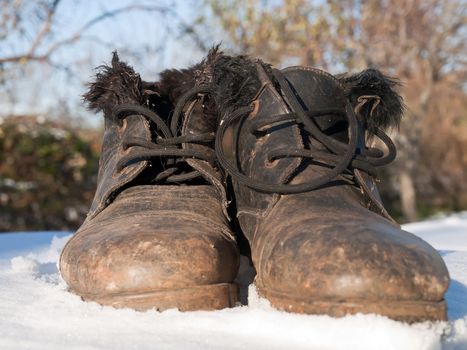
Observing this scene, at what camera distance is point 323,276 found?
1181 millimetres

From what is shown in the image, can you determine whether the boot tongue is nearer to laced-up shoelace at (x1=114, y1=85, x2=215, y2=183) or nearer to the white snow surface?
laced-up shoelace at (x1=114, y1=85, x2=215, y2=183)

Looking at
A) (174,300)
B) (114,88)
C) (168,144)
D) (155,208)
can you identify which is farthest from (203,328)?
(114,88)

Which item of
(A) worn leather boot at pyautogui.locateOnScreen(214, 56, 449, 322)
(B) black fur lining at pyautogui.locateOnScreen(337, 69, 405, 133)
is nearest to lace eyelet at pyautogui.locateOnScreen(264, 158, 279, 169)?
(A) worn leather boot at pyautogui.locateOnScreen(214, 56, 449, 322)

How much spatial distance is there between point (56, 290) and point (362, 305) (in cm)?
74

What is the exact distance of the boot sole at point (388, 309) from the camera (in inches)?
44.1

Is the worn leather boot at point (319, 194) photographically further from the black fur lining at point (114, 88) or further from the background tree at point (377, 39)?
the background tree at point (377, 39)

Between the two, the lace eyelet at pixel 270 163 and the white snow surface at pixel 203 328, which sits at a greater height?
the lace eyelet at pixel 270 163

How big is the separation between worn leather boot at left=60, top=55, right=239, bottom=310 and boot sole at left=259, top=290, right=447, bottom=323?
245 mm

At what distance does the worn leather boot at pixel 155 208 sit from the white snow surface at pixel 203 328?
0.06 m

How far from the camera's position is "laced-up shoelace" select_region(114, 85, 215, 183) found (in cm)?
164

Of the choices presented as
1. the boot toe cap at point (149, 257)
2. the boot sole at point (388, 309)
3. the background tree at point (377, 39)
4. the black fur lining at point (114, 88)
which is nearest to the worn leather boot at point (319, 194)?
the boot sole at point (388, 309)

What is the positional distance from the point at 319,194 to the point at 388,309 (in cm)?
39

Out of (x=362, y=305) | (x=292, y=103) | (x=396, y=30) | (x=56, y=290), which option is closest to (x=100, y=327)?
(x=56, y=290)

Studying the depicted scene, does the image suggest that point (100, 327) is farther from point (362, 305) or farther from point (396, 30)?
point (396, 30)
